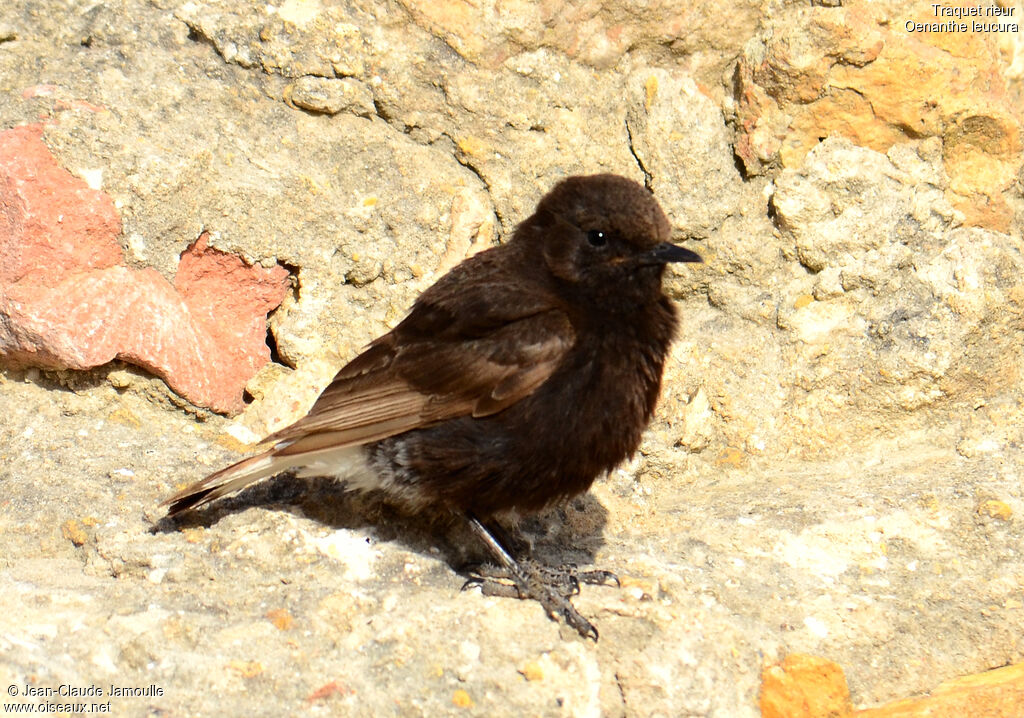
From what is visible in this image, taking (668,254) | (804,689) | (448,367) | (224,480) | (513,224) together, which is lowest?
(804,689)

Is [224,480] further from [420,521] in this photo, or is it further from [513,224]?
[513,224]

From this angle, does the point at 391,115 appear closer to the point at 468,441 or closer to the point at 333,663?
the point at 468,441

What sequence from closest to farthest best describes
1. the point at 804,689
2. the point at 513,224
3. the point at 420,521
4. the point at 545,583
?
the point at 804,689 < the point at 545,583 < the point at 420,521 < the point at 513,224

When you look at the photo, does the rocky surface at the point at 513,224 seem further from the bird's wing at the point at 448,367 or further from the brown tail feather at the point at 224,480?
the bird's wing at the point at 448,367

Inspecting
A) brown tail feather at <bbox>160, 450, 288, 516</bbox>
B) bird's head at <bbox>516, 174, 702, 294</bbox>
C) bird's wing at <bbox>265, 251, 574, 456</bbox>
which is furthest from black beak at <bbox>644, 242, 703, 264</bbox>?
brown tail feather at <bbox>160, 450, 288, 516</bbox>

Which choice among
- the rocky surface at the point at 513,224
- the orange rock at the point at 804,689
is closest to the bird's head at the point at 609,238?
the rocky surface at the point at 513,224

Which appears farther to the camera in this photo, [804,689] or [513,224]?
[513,224]

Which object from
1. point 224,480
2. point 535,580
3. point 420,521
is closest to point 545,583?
point 535,580
